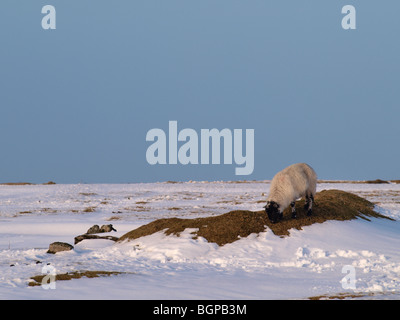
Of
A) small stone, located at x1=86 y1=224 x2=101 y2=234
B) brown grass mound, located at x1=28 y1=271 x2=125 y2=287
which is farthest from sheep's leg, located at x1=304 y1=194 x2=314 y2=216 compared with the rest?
small stone, located at x1=86 y1=224 x2=101 y2=234

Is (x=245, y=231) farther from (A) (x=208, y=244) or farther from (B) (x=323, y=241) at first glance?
(B) (x=323, y=241)

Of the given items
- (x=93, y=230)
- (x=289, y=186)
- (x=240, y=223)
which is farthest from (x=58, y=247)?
(x=289, y=186)

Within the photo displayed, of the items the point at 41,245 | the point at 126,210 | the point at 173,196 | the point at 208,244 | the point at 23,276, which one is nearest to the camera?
the point at 23,276

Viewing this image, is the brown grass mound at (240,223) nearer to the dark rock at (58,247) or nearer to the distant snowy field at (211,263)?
the distant snowy field at (211,263)

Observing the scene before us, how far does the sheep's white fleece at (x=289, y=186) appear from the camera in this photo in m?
19.4

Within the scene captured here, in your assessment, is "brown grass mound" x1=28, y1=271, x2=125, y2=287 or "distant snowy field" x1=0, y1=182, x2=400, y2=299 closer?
"distant snowy field" x1=0, y1=182, x2=400, y2=299

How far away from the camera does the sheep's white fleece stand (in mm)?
19375

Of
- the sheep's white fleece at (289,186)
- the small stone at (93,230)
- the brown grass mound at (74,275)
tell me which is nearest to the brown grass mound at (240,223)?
the sheep's white fleece at (289,186)

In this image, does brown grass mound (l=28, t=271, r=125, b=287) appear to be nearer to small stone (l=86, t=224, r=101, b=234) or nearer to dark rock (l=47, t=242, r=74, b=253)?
dark rock (l=47, t=242, r=74, b=253)

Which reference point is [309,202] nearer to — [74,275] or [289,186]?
[289,186]

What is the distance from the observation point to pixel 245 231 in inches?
748
